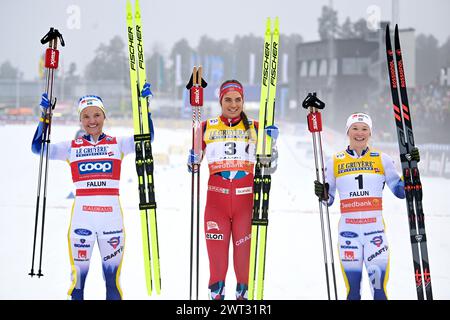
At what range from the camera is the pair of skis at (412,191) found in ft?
13.9

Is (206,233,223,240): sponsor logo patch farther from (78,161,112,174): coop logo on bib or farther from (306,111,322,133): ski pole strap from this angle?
(306,111,322,133): ski pole strap

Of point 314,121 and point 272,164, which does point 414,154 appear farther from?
point 272,164

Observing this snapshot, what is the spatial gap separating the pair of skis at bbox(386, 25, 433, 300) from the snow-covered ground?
113 cm

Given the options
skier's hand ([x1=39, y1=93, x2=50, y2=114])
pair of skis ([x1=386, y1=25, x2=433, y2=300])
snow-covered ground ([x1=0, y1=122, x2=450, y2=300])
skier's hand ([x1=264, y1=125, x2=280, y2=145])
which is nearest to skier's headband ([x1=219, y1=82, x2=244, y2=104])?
skier's hand ([x1=264, y1=125, x2=280, y2=145])

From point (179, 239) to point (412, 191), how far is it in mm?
4079

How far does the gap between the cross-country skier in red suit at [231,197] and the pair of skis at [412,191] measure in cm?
101

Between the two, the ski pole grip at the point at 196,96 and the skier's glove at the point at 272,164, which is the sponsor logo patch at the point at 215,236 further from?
the ski pole grip at the point at 196,96

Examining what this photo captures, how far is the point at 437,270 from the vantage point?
6.37 m

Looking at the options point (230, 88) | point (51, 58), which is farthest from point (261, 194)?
point (51, 58)

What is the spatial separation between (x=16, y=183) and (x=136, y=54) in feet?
31.4

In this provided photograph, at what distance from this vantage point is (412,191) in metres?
4.21

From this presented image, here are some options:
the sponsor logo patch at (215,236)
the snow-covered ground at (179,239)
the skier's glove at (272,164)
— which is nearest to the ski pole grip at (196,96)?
the skier's glove at (272,164)

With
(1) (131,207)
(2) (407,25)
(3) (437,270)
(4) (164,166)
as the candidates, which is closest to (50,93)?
(3) (437,270)

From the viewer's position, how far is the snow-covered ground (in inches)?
223
